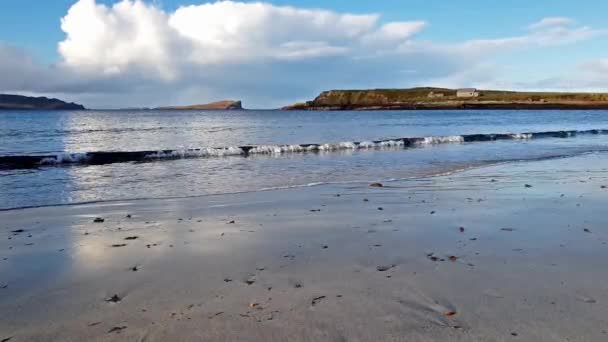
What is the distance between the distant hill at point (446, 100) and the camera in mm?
135875

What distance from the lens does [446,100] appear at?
568 ft

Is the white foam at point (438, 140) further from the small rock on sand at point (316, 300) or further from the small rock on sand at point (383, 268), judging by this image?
the small rock on sand at point (316, 300)

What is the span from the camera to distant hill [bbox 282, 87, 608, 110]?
13588 centimetres

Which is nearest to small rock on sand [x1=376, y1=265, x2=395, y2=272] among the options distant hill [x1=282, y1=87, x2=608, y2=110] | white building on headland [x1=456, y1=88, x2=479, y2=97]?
distant hill [x1=282, y1=87, x2=608, y2=110]

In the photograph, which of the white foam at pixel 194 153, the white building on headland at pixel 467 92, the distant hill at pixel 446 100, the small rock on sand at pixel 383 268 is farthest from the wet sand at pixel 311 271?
the white building on headland at pixel 467 92

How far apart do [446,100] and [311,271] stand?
177657 mm

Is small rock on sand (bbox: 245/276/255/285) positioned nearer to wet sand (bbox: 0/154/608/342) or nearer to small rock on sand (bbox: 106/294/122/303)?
wet sand (bbox: 0/154/608/342)

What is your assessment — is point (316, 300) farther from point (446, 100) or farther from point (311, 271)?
point (446, 100)

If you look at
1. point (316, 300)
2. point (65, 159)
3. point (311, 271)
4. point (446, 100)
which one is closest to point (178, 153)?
point (65, 159)

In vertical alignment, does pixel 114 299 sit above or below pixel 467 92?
below

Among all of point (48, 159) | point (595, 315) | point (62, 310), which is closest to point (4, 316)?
point (62, 310)

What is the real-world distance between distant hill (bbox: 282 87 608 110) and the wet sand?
136m

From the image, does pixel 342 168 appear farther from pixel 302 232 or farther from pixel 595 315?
pixel 595 315

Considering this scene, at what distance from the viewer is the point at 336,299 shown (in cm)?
440
